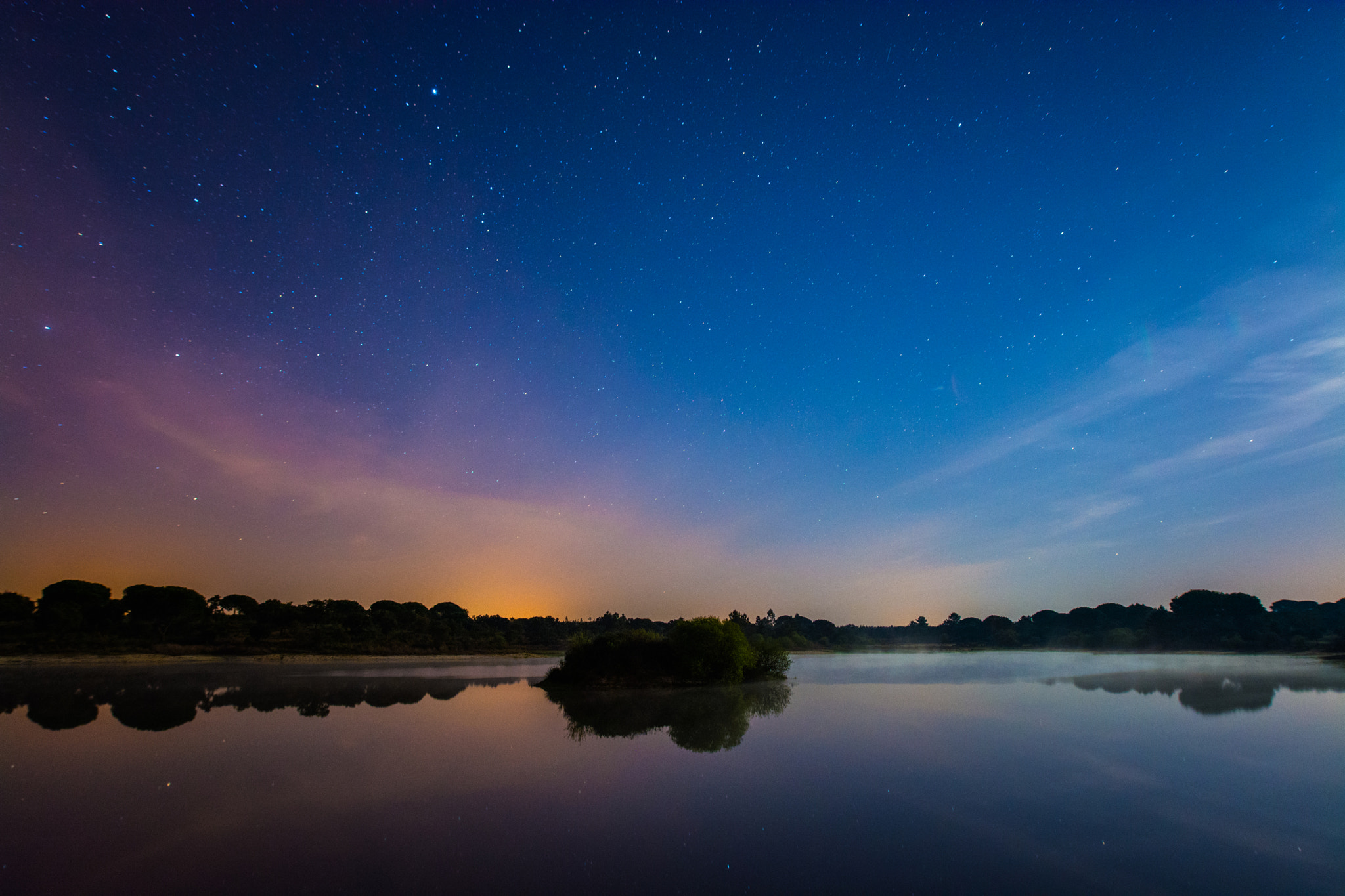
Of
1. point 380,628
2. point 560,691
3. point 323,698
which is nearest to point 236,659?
point 380,628

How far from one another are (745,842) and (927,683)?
120ft

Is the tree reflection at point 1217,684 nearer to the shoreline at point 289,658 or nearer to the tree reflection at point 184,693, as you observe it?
the shoreline at point 289,658

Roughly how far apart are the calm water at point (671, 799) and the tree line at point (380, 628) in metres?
21.3

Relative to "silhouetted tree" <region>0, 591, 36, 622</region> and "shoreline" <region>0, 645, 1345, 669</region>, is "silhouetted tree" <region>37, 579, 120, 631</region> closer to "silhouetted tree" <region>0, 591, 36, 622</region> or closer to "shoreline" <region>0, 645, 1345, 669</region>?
"silhouetted tree" <region>0, 591, 36, 622</region>

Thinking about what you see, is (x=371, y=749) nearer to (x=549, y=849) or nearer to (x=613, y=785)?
(x=613, y=785)

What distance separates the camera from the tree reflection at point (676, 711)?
61.8 ft

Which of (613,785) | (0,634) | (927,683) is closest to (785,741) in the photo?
(613,785)

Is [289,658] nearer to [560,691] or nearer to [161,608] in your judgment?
[161,608]

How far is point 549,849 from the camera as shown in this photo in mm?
8859

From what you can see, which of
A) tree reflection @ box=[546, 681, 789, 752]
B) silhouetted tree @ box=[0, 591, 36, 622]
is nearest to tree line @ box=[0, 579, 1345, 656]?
silhouetted tree @ box=[0, 591, 36, 622]

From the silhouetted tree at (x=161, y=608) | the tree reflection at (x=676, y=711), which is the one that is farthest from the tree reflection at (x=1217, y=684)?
the silhouetted tree at (x=161, y=608)

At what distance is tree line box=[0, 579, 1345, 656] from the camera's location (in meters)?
62.8

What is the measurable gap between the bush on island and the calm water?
11.9m

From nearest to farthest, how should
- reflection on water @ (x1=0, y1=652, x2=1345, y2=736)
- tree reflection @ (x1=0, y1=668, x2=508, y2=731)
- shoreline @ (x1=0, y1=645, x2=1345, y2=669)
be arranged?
reflection on water @ (x1=0, y1=652, x2=1345, y2=736) < tree reflection @ (x1=0, y1=668, x2=508, y2=731) < shoreline @ (x1=0, y1=645, x2=1345, y2=669)
